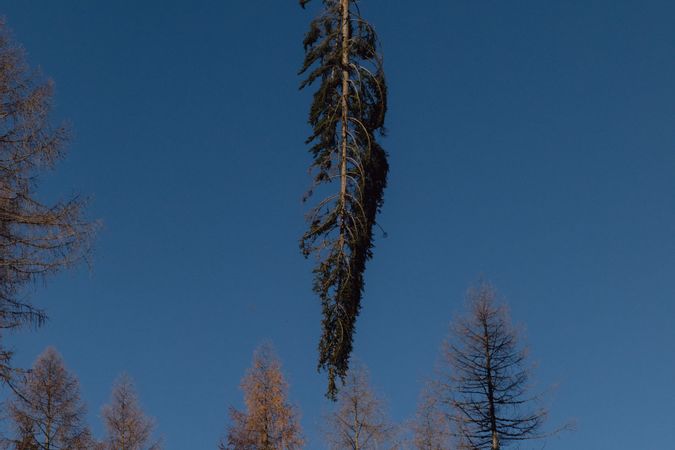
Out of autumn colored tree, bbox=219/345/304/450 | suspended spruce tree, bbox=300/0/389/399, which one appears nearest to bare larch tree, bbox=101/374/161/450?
autumn colored tree, bbox=219/345/304/450

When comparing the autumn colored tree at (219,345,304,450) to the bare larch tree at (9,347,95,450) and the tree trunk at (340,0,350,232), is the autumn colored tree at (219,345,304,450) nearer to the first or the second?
the bare larch tree at (9,347,95,450)

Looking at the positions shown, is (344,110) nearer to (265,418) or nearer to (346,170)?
(346,170)

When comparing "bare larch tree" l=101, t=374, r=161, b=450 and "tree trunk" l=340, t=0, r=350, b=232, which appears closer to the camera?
"tree trunk" l=340, t=0, r=350, b=232

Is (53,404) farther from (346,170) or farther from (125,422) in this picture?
(346,170)

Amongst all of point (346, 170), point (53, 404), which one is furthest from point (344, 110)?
point (53, 404)

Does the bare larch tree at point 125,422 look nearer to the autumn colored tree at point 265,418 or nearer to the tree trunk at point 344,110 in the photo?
the autumn colored tree at point 265,418

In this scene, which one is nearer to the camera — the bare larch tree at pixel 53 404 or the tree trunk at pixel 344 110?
the tree trunk at pixel 344 110

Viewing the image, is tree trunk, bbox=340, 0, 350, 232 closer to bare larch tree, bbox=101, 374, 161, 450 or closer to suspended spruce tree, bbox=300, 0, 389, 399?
suspended spruce tree, bbox=300, 0, 389, 399

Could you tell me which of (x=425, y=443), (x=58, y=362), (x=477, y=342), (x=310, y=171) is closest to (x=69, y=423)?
(x=58, y=362)

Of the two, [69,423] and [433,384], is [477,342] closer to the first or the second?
[433,384]

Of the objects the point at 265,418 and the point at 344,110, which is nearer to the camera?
the point at 344,110

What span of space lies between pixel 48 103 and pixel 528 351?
44.5 feet

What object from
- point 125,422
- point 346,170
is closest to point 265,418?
point 125,422

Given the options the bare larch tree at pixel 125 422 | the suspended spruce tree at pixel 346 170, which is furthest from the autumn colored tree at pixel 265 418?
the suspended spruce tree at pixel 346 170
